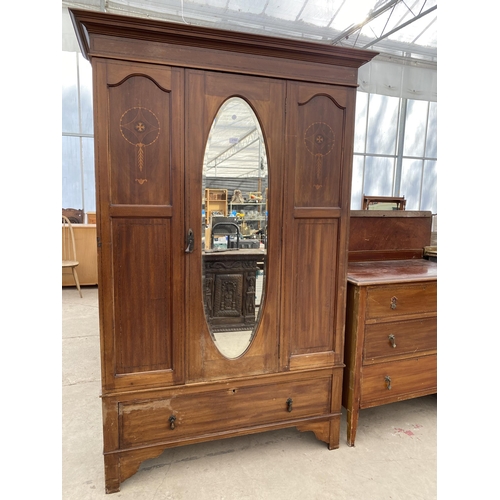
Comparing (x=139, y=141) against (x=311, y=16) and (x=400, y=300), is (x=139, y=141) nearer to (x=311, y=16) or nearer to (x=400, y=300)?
(x=400, y=300)

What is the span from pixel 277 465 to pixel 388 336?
91 cm

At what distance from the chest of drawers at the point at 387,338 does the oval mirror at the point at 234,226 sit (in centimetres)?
57

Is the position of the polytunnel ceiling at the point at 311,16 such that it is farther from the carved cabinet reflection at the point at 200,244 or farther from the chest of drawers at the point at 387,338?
the chest of drawers at the point at 387,338

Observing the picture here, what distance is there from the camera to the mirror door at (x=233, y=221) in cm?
153

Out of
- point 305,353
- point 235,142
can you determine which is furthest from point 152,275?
point 305,353

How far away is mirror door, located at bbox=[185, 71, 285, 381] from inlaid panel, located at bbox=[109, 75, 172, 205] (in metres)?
0.11

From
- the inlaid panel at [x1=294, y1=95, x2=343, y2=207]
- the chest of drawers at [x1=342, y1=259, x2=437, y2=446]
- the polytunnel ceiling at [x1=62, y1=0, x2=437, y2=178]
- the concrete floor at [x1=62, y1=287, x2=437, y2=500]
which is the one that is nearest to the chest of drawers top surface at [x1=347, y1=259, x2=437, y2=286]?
the chest of drawers at [x1=342, y1=259, x2=437, y2=446]

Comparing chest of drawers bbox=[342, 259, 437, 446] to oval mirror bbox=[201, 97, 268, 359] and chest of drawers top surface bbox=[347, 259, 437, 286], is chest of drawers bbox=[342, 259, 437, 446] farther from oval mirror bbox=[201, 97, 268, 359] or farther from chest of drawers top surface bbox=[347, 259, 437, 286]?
oval mirror bbox=[201, 97, 268, 359]

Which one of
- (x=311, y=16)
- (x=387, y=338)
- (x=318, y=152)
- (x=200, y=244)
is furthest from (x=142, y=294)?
(x=311, y=16)

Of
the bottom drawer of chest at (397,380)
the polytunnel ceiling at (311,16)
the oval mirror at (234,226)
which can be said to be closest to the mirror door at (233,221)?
the oval mirror at (234,226)

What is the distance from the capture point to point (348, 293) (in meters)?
1.91

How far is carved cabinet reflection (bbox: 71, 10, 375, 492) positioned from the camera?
1440 mm

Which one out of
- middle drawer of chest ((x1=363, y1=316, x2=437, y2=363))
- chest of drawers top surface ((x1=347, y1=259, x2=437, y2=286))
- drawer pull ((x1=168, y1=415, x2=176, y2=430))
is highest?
chest of drawers top surface ((x1=347, y1=259, x2=437, y2=286))
